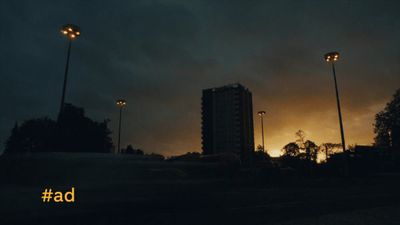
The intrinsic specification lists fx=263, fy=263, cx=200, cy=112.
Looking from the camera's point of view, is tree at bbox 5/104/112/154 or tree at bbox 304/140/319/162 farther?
Answer: tree at bbox 304/140/319/162

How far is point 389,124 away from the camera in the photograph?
1994 inches

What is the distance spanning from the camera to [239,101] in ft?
506

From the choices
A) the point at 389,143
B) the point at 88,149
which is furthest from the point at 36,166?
the point at 389,143

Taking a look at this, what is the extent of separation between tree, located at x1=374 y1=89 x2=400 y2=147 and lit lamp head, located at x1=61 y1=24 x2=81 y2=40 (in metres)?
54.9

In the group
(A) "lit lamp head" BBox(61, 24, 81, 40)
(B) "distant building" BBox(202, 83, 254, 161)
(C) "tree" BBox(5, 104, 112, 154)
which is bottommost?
(C) "tree" BBox(5, 104, 112, 154)

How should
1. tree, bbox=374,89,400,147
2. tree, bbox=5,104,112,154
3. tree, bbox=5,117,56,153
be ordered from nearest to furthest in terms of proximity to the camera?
tree, bbox=5,104,112,154
tree, bbox=374,89,400,147
tree, bbox=5,117,56,153

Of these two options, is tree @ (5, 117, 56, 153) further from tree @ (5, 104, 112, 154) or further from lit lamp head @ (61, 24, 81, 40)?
lit lamp head @ (61, 24, 81, 40)

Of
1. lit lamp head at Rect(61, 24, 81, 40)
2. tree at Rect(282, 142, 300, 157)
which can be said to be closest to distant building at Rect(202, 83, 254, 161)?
tree at Rect(282, 142, 300, 157)

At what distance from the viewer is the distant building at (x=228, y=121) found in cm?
14962

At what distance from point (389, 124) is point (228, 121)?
105032mm

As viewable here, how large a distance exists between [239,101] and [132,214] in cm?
14819

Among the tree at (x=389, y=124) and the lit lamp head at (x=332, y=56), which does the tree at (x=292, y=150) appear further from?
the lit lamp head at (x=332, y=56)

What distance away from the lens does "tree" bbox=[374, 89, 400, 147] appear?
4941cm

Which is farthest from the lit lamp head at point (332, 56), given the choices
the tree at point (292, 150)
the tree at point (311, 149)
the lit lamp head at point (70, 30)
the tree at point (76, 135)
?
the tree at point (292, 150)
